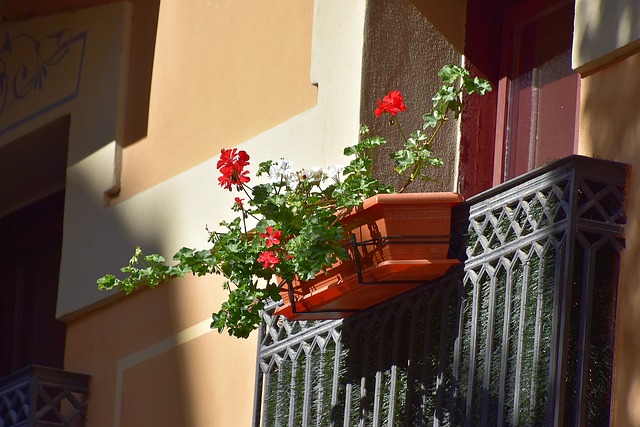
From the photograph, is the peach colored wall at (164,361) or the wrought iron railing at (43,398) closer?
the peach colored wall at (164,361)

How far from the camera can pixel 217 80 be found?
753cm

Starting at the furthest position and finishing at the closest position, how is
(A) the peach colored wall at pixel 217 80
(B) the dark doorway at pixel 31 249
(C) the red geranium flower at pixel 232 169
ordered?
(B) the dark doorway at pixel 31 249
(A) the peach colored wall at pixel 217 80
(C) the red geranium flower at pixel 232 169

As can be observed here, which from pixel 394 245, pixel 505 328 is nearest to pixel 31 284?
pixel 394 245

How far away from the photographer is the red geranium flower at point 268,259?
18.3 feet

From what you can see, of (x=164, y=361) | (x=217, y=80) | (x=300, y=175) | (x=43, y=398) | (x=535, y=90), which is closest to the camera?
(x=300, y=175)

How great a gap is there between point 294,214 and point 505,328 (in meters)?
0.88

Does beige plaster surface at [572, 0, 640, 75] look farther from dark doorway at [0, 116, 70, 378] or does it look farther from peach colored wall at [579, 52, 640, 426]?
dark doorway at [0, 116, 70, 378]

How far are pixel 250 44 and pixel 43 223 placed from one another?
2.87 meters

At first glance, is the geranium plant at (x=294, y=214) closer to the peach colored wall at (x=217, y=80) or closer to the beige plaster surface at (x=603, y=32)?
the beige plaster surface at (x=603, y=32)

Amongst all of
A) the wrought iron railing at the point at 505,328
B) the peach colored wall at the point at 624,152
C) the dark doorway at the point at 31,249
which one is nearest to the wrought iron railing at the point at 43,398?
the dark doorway at the point at 31,249

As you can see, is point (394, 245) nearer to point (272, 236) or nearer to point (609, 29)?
point (272, 236)

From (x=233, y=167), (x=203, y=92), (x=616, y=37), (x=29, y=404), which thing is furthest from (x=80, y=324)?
(x=616, y=37)

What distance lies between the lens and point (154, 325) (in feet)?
24.7

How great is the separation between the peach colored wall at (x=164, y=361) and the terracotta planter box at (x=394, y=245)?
49.1 inches
